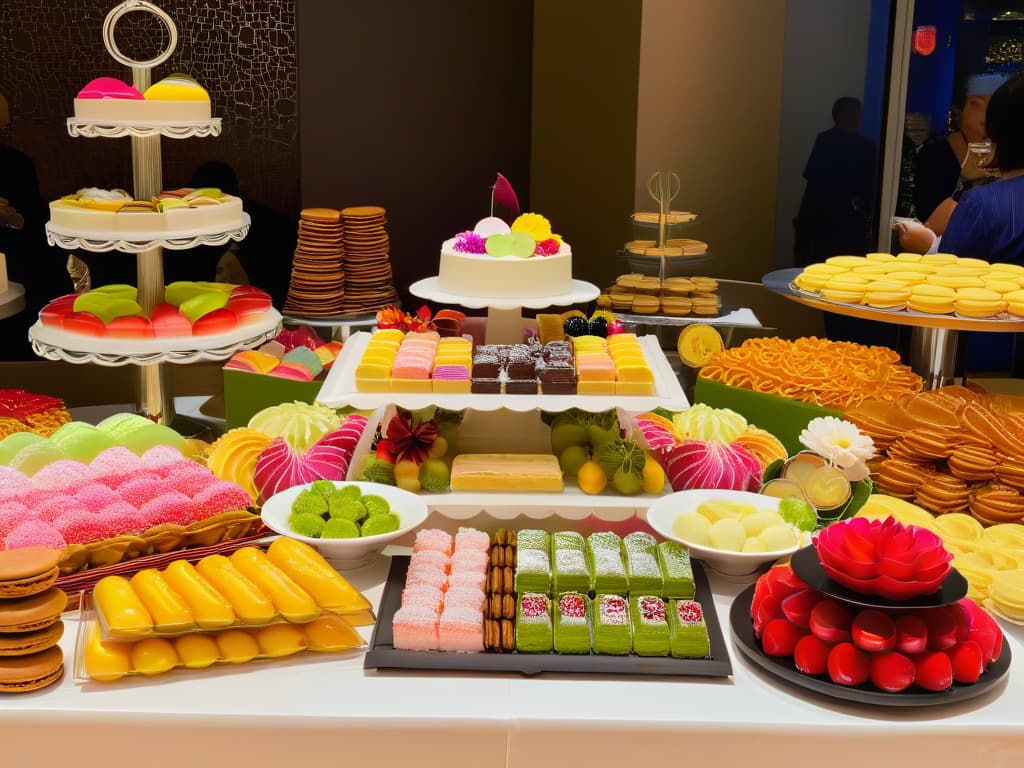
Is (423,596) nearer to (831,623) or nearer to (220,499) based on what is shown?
(220,499)

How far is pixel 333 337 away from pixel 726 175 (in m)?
2.18

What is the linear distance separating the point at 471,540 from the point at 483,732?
502 mm

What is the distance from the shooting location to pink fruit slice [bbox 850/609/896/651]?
1643 mm

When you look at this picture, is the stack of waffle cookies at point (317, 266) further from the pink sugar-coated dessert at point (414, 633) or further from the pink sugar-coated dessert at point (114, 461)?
the pink sugar-coated dessert at point (414, 633)

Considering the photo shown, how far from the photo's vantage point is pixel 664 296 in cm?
478

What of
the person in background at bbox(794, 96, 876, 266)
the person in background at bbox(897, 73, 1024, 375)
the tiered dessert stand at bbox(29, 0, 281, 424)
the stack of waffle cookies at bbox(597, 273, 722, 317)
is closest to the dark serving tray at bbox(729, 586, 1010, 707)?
the person in background at bbox(897, 73, 1024, 375)

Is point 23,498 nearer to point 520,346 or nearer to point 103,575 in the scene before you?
point 103,575

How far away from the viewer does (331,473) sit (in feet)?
7.78

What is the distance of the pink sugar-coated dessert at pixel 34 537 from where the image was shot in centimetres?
190

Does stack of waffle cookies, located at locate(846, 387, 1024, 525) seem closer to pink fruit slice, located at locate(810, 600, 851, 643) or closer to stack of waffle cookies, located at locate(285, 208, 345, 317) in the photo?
pink fruit slice, located at locate(810, 600, 851, 643)

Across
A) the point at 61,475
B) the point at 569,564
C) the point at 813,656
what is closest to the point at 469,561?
the point at 569,564

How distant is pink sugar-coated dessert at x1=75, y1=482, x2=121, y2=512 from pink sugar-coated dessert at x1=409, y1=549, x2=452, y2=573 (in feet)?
1.96

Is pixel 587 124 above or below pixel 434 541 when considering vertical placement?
above

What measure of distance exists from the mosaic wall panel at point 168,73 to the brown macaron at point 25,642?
14.0ft
